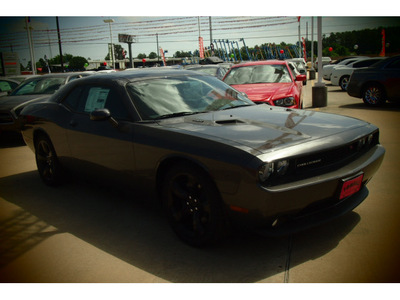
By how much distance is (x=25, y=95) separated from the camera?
934cm

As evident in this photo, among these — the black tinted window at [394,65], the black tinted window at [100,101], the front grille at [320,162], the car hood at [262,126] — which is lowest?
the front grille at [320,162]

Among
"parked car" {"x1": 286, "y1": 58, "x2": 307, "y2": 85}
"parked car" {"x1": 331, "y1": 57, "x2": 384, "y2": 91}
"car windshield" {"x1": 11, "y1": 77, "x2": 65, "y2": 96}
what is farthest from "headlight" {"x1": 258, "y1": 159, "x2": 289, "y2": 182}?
"parked car" {"x1": 331, "y1": 57, "x2": 384, "y2": 91}

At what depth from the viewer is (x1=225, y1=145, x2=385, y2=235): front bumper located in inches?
102

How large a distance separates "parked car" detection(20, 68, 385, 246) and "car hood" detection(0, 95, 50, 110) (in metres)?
4.62

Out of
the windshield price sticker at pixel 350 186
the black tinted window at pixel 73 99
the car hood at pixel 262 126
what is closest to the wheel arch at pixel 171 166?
the car hood at pixel 262 126

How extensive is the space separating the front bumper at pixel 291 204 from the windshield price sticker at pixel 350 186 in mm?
41

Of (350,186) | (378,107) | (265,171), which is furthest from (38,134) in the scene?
(378,107)

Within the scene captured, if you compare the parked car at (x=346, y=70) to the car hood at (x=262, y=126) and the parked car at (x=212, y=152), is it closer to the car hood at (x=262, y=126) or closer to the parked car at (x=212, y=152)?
the parked car at (x=212, y=152)

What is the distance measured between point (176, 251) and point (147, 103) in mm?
1489

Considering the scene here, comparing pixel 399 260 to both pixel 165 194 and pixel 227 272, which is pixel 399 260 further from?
pixel 165 194

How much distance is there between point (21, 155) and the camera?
7.41 meters

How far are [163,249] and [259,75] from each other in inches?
250

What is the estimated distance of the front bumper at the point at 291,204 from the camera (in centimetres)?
259

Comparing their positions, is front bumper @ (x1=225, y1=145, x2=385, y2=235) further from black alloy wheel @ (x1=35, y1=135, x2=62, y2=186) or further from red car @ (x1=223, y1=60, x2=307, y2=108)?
red car @ (x1=223, y1=60, x2=307, y2=108)
